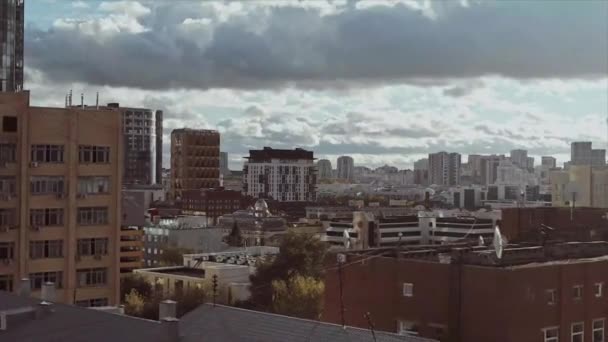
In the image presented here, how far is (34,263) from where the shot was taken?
106ft

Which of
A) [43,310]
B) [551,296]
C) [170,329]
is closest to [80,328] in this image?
[43,310]

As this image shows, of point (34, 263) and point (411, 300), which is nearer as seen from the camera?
point (411, 300)

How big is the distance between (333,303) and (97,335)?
10.7 m

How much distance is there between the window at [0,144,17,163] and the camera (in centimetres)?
3184

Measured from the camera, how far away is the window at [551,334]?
24.3 meters

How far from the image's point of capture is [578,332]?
2500 centimetres

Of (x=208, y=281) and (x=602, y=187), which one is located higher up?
(x=602, y=187)

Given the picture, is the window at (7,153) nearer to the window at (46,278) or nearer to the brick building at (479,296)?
the window at (46,278)

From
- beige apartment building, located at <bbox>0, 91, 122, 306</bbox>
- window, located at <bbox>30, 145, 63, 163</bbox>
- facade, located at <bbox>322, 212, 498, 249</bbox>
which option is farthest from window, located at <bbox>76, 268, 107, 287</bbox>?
facade, located at <bbox>322, 212, 498, 249</bbox>

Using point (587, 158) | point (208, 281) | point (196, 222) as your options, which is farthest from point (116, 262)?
point (587, 158)

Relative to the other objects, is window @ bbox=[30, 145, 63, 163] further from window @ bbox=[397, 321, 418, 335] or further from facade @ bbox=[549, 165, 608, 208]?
facade @ bbox=[549, 165, 608, 208]

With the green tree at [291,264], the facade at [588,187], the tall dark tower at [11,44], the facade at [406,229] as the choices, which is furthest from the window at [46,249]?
the facade at [406,229]

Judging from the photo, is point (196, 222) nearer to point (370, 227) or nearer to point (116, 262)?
point (370, 227)

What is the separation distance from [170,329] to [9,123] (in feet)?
54.6
